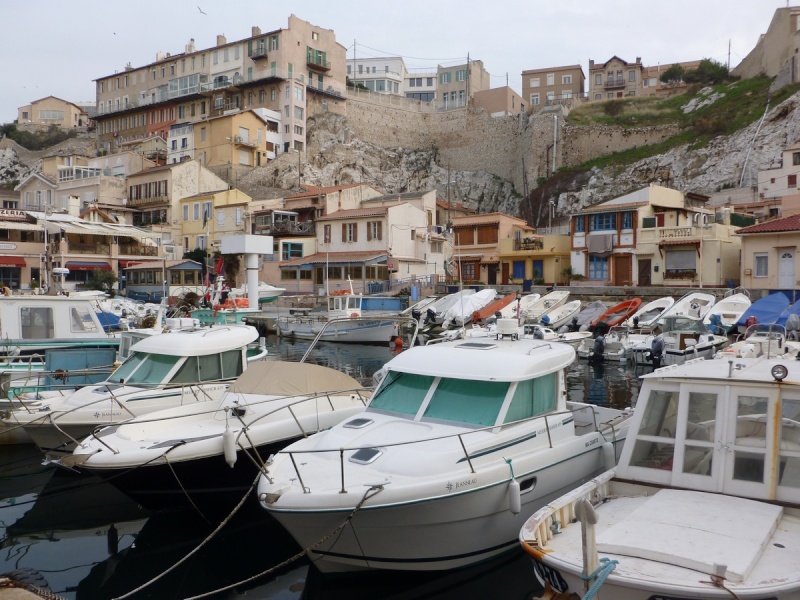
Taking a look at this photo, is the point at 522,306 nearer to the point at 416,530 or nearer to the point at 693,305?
the point at 693,305

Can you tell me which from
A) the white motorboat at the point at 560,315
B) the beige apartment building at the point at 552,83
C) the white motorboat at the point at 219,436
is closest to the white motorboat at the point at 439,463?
the white motorboat at the point at 219,436

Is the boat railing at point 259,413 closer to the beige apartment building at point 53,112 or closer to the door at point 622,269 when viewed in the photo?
the door at point 622,269

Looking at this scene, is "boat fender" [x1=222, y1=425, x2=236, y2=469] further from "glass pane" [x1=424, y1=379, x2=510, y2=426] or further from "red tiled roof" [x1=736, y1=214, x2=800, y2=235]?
"red tiled roof" [x1=736, y1=214, x2=800, y2=235]

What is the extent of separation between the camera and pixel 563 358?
9.40m

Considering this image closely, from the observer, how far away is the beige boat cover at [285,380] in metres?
10.8

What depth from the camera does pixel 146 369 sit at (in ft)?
41.9

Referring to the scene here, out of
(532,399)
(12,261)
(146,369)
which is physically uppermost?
(12,261)

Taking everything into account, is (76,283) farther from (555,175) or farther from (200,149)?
(555,175)

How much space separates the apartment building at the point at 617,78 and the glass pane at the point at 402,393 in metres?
78.3

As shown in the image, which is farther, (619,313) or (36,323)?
(619,313)

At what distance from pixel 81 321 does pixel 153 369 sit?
678 cm

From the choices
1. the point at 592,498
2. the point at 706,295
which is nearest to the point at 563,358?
the point at 592,498

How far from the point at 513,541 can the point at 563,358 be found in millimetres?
2822

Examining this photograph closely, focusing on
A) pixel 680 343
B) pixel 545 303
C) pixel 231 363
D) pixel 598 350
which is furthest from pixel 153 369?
pixel 545 303
